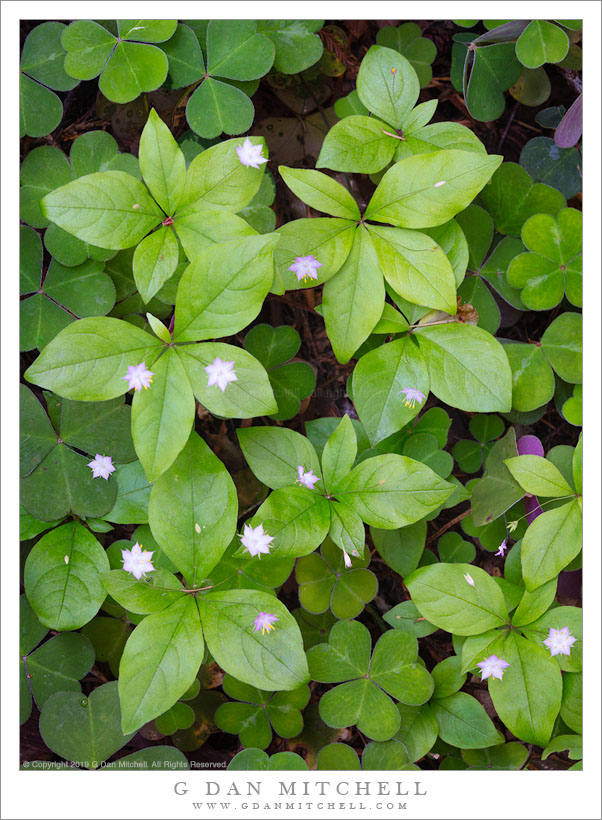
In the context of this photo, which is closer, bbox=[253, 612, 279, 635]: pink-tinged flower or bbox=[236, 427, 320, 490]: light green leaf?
bbox=[253, 612, 279, 635]: pink-tinged flower

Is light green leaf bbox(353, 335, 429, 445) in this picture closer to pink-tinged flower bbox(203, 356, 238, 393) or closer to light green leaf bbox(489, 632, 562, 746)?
pink-tinged flower bbox(203, 356, 238, 393)

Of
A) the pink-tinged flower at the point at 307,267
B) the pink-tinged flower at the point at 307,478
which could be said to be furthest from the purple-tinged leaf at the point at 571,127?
the pink-tinged flower at the point at 307,478

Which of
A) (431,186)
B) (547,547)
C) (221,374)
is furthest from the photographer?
(547,547)

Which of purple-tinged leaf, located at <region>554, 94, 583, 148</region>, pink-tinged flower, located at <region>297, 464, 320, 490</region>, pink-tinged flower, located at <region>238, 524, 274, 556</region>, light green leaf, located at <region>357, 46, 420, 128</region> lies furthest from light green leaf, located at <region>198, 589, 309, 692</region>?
purple-tinged leaf, located at <region>554, 94, 583, 148</region>

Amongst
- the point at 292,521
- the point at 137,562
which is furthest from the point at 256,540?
the point at 137,562

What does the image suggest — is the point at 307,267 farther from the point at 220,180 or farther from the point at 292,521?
the point at 292,521

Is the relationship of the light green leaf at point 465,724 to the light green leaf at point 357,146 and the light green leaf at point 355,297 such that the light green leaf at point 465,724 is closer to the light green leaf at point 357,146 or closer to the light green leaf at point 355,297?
the light green leaf at point 355,297

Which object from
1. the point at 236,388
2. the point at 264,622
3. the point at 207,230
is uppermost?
the point at 207,230

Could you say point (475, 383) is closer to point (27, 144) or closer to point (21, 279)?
point (21, 279)
